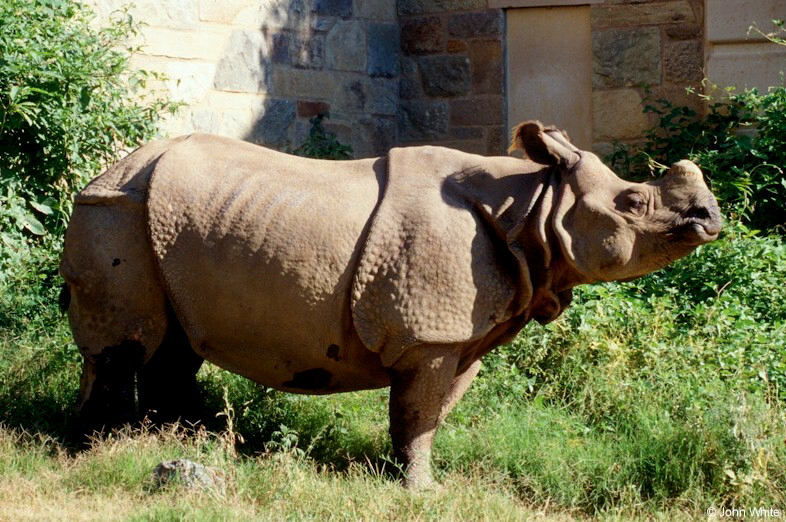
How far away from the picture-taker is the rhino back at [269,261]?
545 centimetres

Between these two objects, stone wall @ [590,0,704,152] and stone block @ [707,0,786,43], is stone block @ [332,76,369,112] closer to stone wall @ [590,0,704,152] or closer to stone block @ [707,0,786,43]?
stone wall @ [590,0,704,152]

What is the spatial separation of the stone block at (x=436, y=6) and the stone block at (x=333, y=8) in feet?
2.29

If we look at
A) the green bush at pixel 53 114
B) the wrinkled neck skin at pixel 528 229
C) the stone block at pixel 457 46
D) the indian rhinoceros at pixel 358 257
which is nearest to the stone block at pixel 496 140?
the stone block at pixel 457 46

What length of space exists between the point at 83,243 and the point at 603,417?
3031mm

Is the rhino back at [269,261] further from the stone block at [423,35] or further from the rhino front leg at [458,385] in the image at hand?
the stone block at [423,35]

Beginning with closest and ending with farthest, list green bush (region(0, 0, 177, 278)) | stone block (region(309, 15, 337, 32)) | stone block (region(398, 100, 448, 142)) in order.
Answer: green bush (region(0, 0, 177, 278))
stone block (region(309, 15, 337, 32))
stone block (region(398, 100, 448, 142))

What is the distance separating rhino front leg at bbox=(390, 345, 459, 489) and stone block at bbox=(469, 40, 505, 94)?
6.64m

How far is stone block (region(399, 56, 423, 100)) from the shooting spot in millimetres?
12008

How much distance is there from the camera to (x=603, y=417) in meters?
6.56

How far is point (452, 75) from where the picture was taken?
1184 centimetres

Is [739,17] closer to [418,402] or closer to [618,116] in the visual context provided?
[618,116]

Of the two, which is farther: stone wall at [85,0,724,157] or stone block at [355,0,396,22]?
stone block at [355,0,396,22]

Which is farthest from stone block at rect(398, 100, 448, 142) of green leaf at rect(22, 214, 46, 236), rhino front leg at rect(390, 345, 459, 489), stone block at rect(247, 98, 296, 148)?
rhino front leg at rect(390, 345, 459, 489)

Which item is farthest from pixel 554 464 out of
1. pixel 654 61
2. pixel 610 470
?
pixel 654 61
